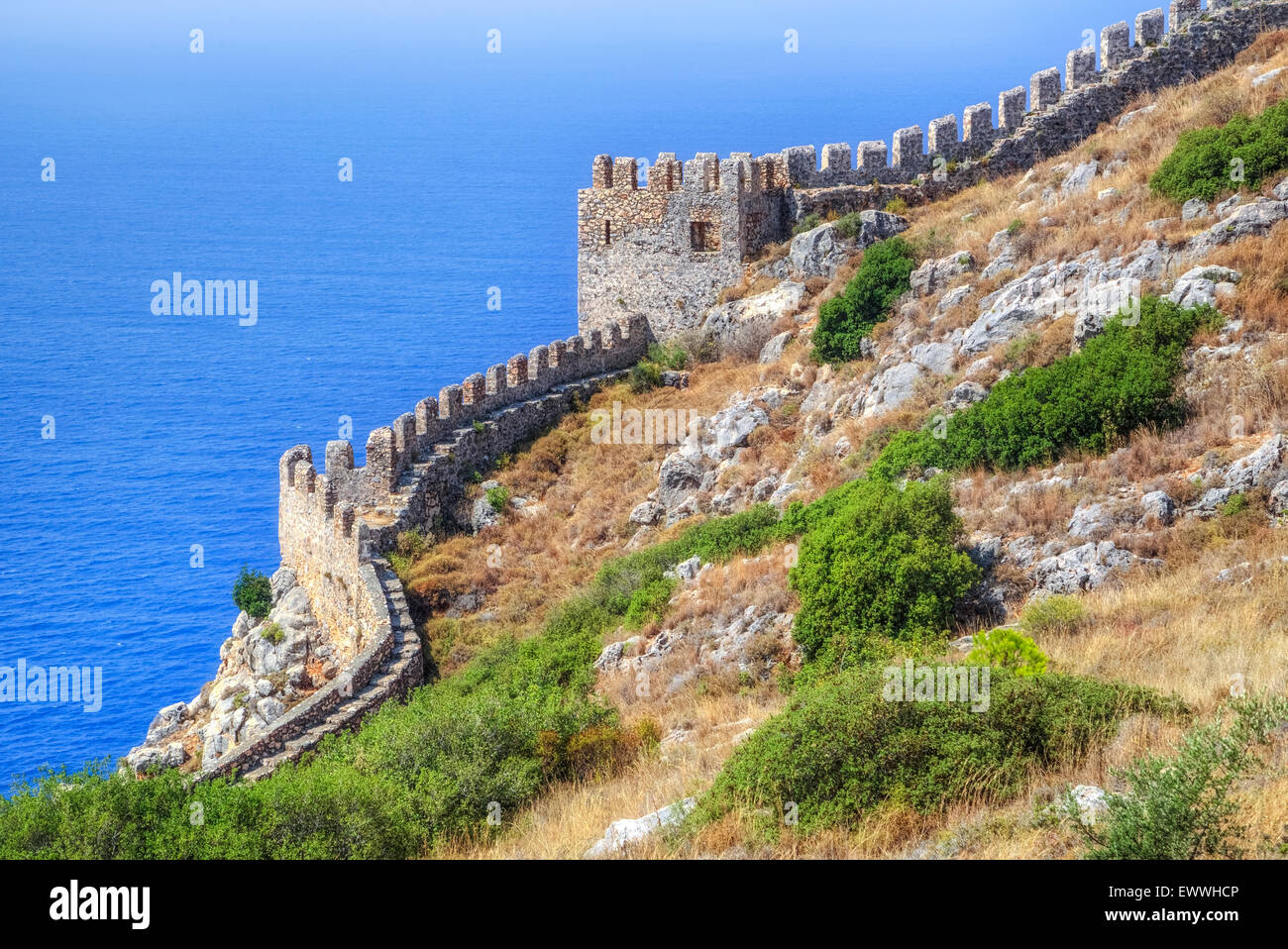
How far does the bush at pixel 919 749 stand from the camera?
12.6 m

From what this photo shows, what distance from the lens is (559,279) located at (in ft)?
326

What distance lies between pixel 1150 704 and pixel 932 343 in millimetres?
12609

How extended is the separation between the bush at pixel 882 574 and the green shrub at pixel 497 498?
9945 mm

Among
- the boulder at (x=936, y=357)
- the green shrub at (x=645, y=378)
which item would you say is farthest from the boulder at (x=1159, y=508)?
the green shrub at (x=645, y=378)

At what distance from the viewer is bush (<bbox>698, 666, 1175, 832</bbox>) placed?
1261cm

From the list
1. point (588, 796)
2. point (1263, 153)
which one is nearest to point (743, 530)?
point (588, 796)

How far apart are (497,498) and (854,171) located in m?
10.4

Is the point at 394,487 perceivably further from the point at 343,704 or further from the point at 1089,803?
the point at 1089,803

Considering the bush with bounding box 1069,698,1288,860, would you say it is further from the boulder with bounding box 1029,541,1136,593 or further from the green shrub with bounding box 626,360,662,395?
the green shrub with bounding box 626,360,662,395

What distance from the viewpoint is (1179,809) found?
395 inches

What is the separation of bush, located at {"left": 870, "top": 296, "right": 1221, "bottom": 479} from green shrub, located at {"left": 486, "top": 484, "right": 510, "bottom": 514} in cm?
894

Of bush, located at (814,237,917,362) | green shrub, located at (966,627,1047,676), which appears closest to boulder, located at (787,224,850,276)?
bush, located at (814,237,917,362)
